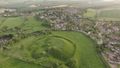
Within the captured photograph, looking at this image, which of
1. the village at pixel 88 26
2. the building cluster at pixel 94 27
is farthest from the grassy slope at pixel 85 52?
the building cluster at pixel 94 27

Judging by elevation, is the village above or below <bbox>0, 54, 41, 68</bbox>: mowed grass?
above

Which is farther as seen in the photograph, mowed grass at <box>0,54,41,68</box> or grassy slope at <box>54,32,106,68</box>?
grassy slope at <box>54,32,106,68</box>

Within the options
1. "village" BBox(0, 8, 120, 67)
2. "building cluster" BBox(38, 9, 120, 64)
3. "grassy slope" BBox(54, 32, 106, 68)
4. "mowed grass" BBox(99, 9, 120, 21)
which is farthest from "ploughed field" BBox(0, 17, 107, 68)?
"mowed grass" BBox(99, 9, 120, 21)

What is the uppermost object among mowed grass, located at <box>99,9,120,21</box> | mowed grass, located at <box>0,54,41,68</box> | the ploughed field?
mowed grass, located at <box>99,9,120,21</box>

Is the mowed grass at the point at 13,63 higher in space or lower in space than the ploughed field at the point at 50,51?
lower

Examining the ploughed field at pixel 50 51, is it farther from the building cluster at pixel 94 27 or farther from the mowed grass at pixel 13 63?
the building cluster at pixel 94 27

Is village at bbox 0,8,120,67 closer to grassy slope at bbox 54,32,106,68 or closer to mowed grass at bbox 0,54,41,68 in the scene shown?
grassy slope at bbox 54,32,106,68

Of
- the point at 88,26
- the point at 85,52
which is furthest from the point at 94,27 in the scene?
the point at 85,52

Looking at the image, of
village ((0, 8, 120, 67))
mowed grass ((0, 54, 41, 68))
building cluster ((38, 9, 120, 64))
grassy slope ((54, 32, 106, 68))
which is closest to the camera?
mowed grass ((0, 54, 41, 68))
